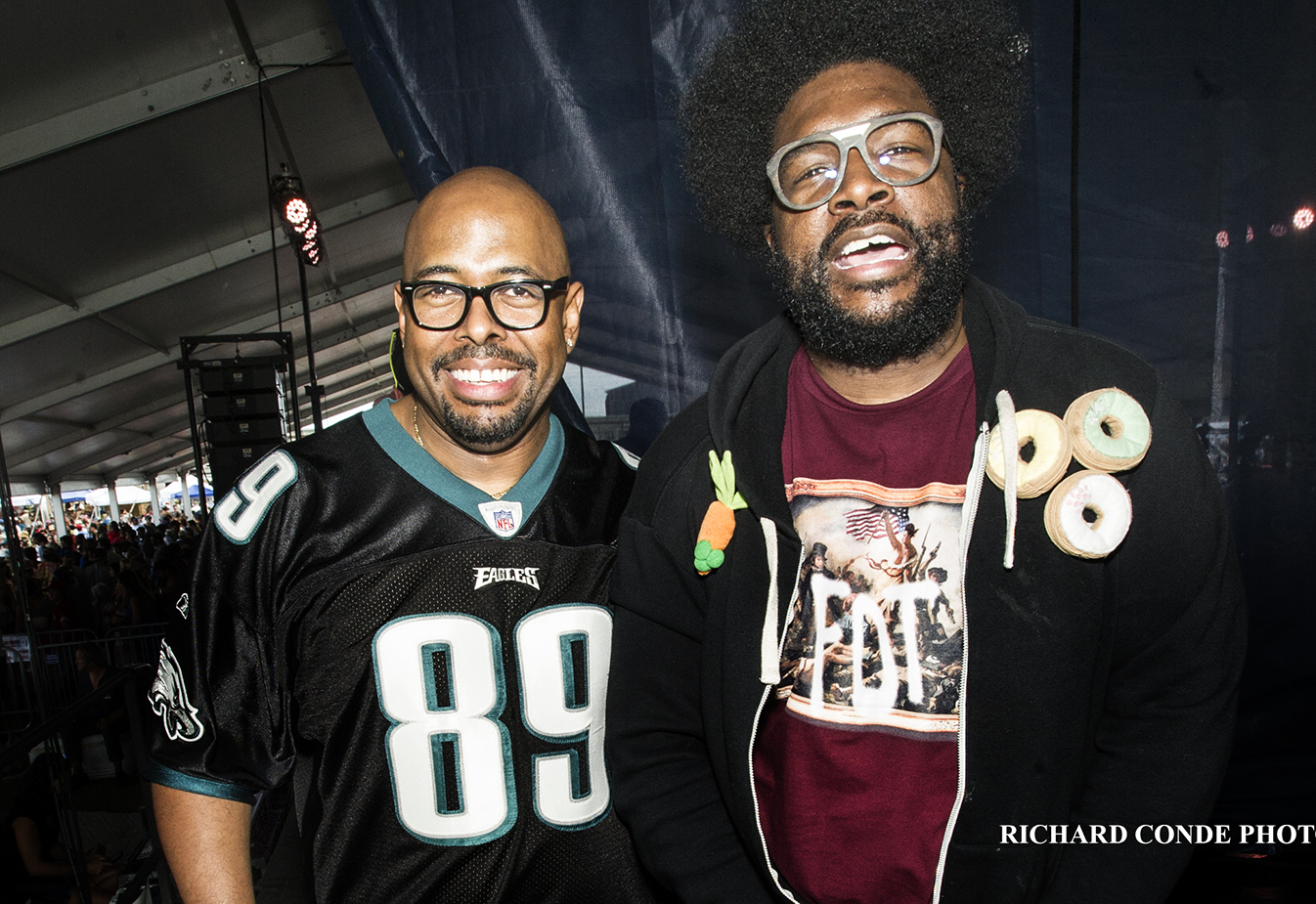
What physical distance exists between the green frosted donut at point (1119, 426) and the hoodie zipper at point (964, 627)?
6.2 inches

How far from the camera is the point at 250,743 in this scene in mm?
1451

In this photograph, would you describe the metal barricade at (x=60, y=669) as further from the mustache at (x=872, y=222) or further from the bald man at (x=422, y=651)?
the mustache at (x=872, y=222)

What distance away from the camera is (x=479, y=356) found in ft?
4.99

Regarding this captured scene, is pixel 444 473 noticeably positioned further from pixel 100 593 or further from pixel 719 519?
pixel 100 593

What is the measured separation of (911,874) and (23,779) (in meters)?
4.88

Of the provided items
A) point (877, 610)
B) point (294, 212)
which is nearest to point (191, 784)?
point (877, 610)

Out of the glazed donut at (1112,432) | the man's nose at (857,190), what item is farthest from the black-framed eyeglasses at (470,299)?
the glazed donut at (1112,432)

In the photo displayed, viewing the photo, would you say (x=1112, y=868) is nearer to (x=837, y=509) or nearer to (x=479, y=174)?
(x=837, y=509)

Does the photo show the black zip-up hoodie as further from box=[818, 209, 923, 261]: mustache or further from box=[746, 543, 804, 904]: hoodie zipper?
box=[818, 209, 923, 261]: mustache

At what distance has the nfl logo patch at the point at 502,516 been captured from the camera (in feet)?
5.10

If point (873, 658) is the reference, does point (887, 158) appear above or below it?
above

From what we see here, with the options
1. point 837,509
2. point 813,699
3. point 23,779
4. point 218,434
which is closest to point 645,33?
point 837,509

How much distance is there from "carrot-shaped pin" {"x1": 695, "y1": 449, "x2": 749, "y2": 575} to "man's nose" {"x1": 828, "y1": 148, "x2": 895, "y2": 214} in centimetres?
49

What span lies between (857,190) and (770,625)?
2.61 ft
